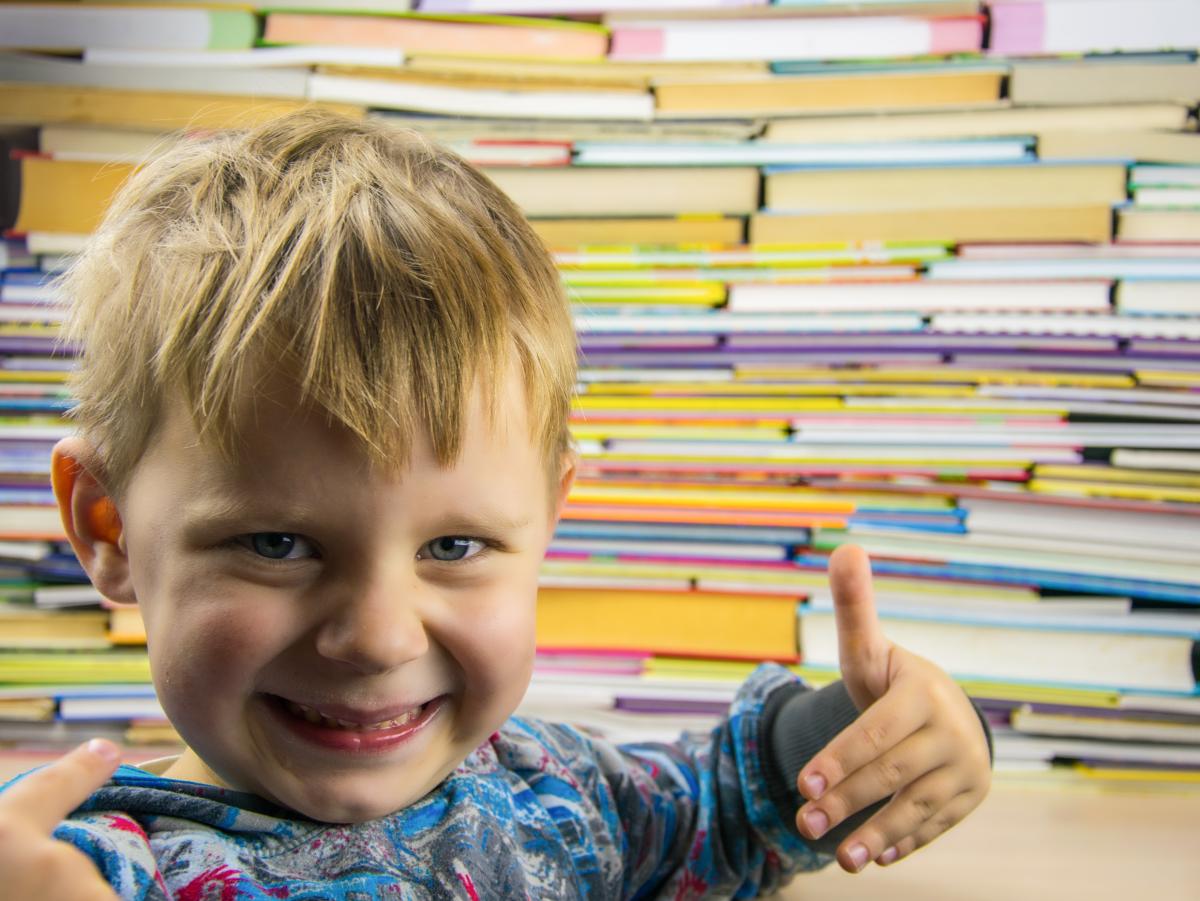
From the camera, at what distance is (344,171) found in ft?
2.05

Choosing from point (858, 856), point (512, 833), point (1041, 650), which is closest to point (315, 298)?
point (512, 833)

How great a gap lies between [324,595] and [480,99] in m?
0.76

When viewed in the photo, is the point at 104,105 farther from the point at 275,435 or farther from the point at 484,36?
the point at 275,435

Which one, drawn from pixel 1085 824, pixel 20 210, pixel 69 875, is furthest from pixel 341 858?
pixel 20 210

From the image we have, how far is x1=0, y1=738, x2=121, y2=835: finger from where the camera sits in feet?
1.48

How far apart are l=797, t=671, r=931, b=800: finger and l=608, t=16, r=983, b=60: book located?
692mm

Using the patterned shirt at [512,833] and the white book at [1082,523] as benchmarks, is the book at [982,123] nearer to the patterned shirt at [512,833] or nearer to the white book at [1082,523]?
the white book at [1082,523]

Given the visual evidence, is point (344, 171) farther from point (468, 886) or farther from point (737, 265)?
point (737, 265)

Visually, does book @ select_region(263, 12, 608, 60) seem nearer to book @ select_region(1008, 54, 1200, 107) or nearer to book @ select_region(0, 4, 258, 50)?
book @ select_region(0, 4, 258, 50)

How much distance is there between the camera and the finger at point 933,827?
0.71m

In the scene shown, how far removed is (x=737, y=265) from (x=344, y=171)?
62 cm

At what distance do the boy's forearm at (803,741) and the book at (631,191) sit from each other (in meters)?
0.56

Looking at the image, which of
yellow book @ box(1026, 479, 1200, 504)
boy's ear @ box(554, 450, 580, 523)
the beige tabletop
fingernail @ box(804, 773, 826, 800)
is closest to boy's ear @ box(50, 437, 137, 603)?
boy's ear @ box(554, 450, 580, 523)

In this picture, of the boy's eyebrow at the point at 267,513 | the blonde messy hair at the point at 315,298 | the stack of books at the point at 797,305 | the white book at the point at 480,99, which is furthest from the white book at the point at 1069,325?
the boy's eyebrow at the point at 267,513
